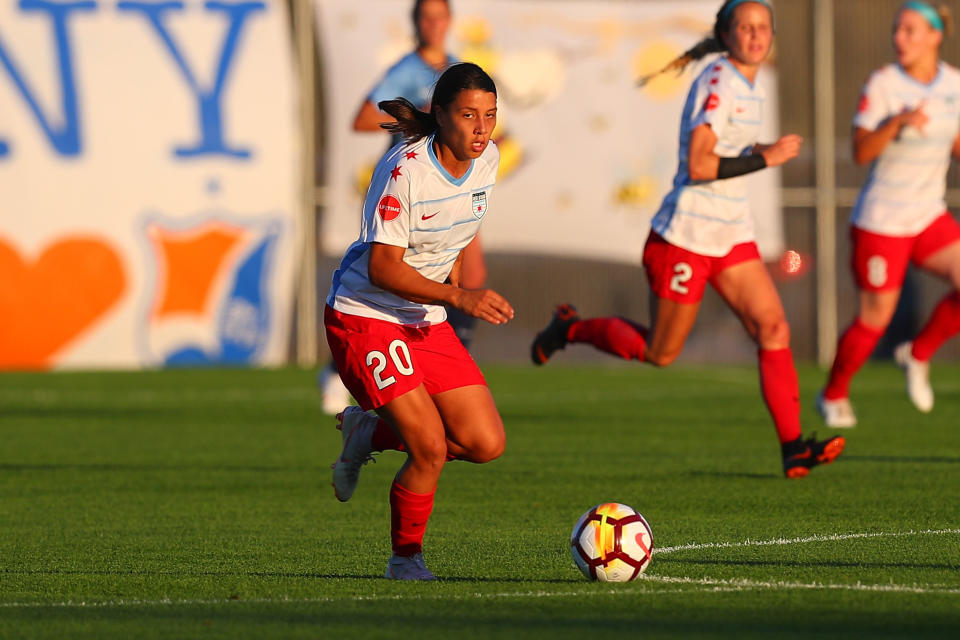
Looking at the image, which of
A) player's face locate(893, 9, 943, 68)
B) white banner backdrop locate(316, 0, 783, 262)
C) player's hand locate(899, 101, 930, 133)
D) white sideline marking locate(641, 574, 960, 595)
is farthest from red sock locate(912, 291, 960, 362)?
white banner backdrop locate(316, 0, 783, 262)

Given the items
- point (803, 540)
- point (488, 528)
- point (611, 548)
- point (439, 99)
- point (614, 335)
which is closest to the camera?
point (611, 548)

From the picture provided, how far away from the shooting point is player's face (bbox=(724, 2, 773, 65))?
9.02 metres

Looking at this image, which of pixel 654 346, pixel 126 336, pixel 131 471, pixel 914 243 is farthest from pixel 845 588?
pixel 126 336

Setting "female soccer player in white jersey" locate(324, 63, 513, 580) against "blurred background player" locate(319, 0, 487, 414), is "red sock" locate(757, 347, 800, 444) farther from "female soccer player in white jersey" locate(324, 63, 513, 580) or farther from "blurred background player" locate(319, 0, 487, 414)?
"female soccer player in white jersey" locate(324, 63, 513, 580)

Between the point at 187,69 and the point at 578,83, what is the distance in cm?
398

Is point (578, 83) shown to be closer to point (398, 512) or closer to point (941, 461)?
point (941, 461)

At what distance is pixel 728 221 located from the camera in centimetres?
915

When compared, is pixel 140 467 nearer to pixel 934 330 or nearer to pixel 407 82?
pixel 407 82

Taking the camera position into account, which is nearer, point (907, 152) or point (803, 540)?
point (803, 540)

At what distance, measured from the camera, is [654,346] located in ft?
31.2

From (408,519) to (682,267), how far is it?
3.35 meters

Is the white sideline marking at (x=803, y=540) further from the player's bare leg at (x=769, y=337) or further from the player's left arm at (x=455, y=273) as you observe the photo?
the player's bare leg at (x=769, y=337)

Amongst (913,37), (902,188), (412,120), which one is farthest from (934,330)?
(412,120)

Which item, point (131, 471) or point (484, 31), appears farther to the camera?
point (484, 31)
